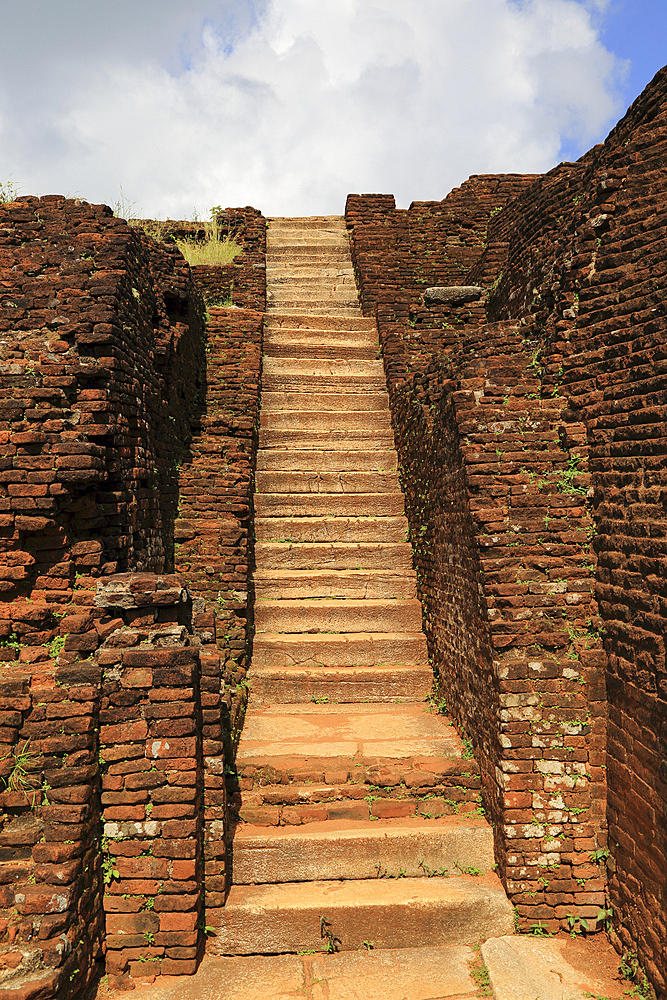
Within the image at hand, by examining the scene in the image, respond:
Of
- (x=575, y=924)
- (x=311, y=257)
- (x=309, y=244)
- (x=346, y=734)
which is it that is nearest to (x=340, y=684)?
(x=346, y=734)

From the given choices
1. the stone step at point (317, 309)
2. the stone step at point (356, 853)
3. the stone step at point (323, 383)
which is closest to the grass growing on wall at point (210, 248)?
the stone step at point (317, 309)

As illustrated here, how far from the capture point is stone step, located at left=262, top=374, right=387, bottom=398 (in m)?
8.69

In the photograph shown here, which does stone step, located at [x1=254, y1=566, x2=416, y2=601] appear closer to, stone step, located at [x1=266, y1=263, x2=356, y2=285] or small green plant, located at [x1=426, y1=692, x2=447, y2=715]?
small green plant, located at [x1=426, y1=692, x2=447, y2=715]

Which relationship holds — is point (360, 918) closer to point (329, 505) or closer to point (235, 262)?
point (329, 505)

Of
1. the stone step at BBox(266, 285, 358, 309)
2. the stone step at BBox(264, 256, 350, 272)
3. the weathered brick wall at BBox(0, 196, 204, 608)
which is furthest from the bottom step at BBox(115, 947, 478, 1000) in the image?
the stone step at BBox(264, 256, 350, 272)

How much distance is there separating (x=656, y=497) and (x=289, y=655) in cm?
357

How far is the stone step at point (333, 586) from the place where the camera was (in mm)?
6531

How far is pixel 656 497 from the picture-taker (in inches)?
142

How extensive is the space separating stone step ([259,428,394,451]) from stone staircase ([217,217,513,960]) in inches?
0.8

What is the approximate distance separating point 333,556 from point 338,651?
1.20m

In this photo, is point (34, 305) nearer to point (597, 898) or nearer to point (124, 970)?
point (124, 970)

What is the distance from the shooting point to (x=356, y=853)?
4.14 metres

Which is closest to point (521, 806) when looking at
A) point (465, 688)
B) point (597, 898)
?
point (597, 898)

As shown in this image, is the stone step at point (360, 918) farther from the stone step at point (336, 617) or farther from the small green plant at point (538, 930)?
the stone step at point (336, 617)
